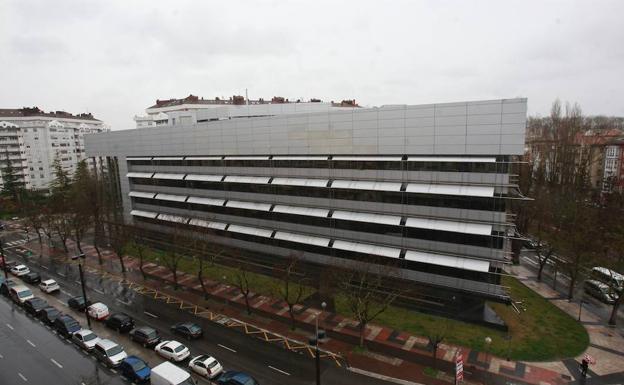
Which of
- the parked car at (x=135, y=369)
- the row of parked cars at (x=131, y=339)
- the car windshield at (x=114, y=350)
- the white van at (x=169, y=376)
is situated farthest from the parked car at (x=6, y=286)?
the white van at (x=169, y=376)

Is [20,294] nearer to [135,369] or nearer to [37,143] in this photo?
[135,369]

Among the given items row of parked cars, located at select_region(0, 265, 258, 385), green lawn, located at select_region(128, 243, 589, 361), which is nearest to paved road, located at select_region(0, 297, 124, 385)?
row of parked cars, located at select_region(0, 265, 258, 385)

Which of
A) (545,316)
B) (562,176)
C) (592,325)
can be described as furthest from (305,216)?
(562,176)

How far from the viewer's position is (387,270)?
37844 mm

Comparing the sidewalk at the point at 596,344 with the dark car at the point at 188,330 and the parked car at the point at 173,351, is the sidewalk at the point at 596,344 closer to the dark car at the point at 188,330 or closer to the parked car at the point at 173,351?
the parked car at the point at 173,351

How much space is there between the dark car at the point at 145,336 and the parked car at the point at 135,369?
3.70m

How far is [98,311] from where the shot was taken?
127 ft

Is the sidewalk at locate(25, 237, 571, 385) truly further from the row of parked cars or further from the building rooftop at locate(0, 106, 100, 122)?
the building rooftop at locate(0, 106, 100, 122)

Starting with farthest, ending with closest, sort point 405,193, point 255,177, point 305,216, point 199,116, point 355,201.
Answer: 1. point 199,116
2. point 255,177
3. point 305,216
4. point 355,201
5. point 405,193

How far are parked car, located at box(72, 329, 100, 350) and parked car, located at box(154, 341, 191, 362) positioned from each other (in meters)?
6.29

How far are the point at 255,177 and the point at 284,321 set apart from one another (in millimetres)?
22079

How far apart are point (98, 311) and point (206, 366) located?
18.2 metres

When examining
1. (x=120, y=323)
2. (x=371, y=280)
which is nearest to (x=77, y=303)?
(x=120, y=323)

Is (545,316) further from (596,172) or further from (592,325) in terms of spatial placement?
(596,172)
